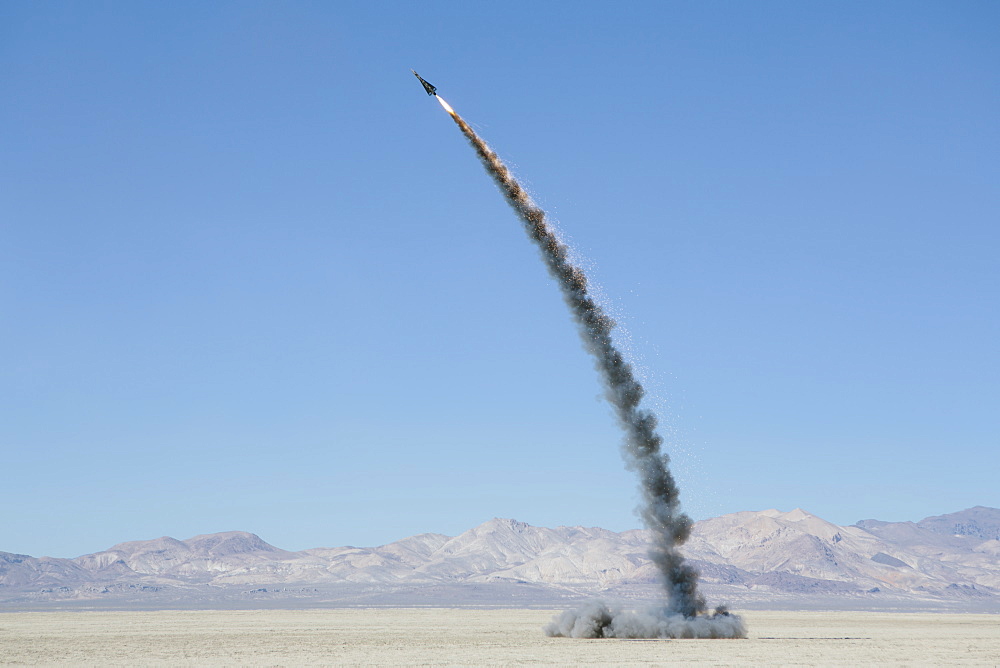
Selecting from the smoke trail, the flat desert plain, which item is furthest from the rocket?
the flat desert plain

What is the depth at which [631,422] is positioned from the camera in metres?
65.9

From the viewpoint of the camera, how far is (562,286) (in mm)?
66625

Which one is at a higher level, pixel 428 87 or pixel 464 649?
pixel 428 87

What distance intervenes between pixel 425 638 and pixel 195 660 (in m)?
23.9

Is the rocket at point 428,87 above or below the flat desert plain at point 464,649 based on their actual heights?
above

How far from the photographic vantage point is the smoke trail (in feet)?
214

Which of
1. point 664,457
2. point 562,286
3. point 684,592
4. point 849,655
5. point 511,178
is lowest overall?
point 849,655

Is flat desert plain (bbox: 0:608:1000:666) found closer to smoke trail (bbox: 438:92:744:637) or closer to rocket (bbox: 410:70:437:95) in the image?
smoke trail (bbox: 438:92:744:637)

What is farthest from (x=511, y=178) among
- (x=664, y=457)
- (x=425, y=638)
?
(x=425, y=638)

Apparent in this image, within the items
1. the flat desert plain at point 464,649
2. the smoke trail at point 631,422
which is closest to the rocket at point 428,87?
the smoke trail at point 631,422

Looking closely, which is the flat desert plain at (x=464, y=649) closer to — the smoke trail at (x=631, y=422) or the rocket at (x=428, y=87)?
the smoke trail at (x=631, y=422)

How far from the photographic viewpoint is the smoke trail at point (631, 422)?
214ft

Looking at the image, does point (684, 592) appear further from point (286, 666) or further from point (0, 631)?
point (0, 631)

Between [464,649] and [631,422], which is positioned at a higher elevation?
[631,422]
